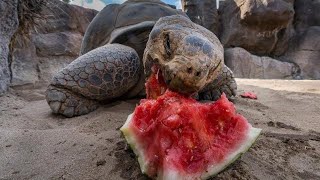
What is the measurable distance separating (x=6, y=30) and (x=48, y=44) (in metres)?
3.16

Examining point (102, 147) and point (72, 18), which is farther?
point (72, 18)

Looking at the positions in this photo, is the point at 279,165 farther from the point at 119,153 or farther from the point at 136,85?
the point at 136,85

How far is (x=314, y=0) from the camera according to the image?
10742 mm

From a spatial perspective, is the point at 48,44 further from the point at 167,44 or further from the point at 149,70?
the point at 167,44

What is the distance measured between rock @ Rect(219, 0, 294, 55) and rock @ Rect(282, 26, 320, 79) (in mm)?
361

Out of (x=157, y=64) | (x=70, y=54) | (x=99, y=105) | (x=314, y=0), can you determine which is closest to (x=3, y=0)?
(x=99, y=105)

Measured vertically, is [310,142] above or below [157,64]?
below

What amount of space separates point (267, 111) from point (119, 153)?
165cm

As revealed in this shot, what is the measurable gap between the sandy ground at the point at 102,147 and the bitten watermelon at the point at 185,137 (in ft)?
0.31

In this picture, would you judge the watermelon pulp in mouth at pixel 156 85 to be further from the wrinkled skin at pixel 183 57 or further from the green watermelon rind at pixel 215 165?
the green watermelon rind at pixel 215 165

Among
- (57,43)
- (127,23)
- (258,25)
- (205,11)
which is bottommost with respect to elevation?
(258,25)

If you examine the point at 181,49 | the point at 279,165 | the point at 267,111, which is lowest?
the point at 267,111

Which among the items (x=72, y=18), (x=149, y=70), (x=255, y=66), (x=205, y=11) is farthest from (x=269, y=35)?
(x=149, y=70)

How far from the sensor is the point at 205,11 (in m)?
10.4
